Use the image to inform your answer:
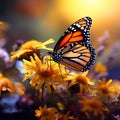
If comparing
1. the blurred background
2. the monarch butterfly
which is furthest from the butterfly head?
the blurred background

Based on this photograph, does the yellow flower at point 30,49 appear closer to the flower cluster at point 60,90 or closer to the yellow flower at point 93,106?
the flower cluster at point 60,90

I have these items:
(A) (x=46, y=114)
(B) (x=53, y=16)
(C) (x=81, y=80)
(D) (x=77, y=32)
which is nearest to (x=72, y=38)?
(D) (x=77, y=32)

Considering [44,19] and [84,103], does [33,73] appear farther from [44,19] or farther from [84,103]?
[44,19]

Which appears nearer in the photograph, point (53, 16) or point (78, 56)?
point (78, 56)

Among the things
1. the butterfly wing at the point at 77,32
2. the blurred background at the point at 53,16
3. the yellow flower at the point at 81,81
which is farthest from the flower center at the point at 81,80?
the blurred background at the point at 53,16

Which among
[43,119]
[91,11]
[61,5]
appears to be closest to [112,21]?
[91,11]

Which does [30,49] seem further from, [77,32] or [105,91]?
[105,91]
